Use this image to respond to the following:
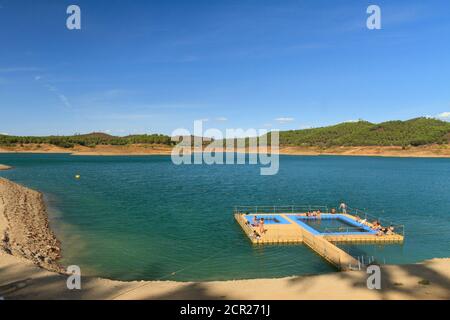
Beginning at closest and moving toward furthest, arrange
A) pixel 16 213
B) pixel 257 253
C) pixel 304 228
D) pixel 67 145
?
pixel 257 253
pixel 304 228
pixel 16 213
pixel 67 145

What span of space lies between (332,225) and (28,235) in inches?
915

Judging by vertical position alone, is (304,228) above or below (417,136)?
below

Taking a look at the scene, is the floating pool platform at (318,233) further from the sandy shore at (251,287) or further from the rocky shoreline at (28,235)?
the rocky shoreline at (28,235)

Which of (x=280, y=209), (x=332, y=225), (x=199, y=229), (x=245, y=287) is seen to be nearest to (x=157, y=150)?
(x=280, y=209)

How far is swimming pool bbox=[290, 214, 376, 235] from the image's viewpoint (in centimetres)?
2686

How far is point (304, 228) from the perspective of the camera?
27062mm

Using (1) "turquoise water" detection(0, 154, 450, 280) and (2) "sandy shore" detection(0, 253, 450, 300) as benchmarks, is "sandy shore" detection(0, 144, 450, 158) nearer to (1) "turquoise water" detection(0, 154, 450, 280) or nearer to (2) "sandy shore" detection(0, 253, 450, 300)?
(1) "turquoise water" detection(0, 154, 450, 280)

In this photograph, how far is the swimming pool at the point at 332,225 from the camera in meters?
26.9

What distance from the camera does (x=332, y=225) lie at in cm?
2952

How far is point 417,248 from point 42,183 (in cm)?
5934

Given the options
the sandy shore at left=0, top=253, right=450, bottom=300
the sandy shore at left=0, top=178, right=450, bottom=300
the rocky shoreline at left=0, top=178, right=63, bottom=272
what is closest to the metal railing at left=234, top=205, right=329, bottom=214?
the rocky shoreline at left=0, top=178, right=63, bottom=272
